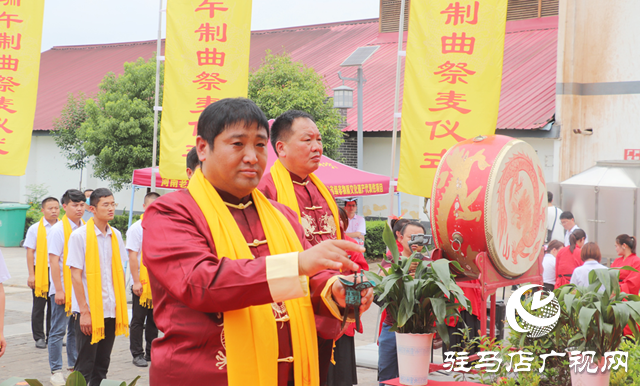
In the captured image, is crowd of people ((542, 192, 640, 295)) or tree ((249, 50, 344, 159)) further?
tree ((249, 50, 344, 159))

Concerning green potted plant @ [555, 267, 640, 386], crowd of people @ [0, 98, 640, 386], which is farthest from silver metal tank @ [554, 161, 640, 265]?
crowd of people @ [0, 98, 640, 386]

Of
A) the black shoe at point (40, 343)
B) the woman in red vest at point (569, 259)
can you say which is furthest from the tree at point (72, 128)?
the woman in red vest at point (569, 259)

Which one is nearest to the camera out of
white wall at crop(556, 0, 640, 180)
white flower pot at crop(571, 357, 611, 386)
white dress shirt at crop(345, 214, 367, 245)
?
white flower pot at crop(571, 357, 611, 386)

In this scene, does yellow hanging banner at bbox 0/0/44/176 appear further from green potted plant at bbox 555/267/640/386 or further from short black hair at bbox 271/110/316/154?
green potted plant at bbox 555/267/640/386

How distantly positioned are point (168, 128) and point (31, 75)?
1681mm

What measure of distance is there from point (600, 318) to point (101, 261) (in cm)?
412

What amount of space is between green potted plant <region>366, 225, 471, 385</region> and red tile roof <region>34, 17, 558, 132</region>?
12.4 metres

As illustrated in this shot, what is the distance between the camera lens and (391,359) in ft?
16.1

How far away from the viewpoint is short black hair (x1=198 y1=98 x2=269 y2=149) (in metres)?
2.19

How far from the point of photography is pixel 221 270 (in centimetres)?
194

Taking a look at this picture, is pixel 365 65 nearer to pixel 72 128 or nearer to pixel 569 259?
pixel 72 128

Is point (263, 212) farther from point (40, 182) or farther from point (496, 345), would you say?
point (40, 182)

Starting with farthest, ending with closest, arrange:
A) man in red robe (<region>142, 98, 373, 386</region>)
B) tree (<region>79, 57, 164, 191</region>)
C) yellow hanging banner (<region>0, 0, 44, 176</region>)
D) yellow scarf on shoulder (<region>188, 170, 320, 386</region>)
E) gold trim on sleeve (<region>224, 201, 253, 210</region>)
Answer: tree (<region>79, 57, 164, 191</region>), yellow hanging banner (<region>0, 0, 44, 176</region>), gold trim on sleeve (<region>224, 201, 253, 210</region>), yellow scarf on shoulder (<region>188, 170, 320, 386</region>), man in red robe (<region>142, 98, 373, 386</region>)

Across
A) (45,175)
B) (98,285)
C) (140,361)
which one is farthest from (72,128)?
(98,285)
